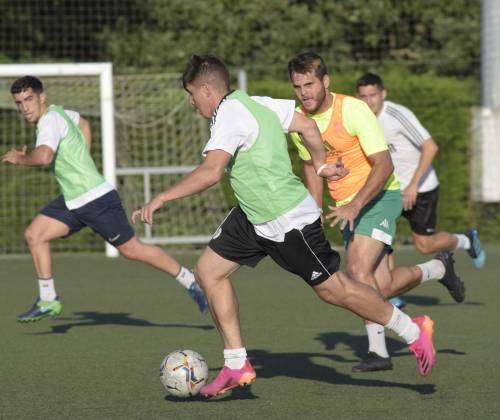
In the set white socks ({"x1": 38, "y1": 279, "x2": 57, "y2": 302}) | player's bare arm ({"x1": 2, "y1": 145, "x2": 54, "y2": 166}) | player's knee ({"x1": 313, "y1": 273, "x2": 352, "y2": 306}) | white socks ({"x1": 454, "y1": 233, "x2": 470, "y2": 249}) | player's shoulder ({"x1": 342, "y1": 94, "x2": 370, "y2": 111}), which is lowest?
white socks ({"x1": 38, "y1": 279, "x2": 57, "y2": 302})

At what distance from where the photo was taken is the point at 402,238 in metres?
16.2

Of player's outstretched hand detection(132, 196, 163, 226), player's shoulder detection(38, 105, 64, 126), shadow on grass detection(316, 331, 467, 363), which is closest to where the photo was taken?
player's outstretched hand detection(132, 196, 163, 226)

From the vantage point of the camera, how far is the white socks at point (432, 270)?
879 centimetres

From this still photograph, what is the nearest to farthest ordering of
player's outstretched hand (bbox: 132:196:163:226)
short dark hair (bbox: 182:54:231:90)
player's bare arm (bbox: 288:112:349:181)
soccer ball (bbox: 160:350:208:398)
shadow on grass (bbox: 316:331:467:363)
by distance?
player's outstretched hand (bbox: 132:196:163:226)
short dark hair (bbox: 182:54:231:90)
soccer ball (bbox: 160:350:208:398)
player's bare arm (bbox: 288:112:349:181)
shadow on grass (bbox: 316:331:467:363)

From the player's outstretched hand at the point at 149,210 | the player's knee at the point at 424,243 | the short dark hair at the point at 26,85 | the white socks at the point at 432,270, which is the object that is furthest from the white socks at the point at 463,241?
the player's outstretched hand at the point at 149,210

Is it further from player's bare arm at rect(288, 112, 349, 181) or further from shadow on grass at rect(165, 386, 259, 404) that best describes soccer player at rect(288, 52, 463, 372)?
shadow on grass at rect(165, 386, 259, 404)

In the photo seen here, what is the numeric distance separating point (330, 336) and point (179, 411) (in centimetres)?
266

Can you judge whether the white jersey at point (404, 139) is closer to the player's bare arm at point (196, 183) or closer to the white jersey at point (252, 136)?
the white jersey at point (252, 136)

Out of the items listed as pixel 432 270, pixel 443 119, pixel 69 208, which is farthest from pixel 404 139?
pixel 443 119

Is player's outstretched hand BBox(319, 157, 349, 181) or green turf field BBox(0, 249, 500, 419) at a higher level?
player's outstretched hand BBox(319, 157, 349, 181)

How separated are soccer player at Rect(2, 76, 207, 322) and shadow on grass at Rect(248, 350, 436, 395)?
149cm

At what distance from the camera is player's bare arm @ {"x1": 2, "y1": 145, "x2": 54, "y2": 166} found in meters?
8.68

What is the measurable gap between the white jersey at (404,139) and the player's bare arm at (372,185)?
8.52 ft

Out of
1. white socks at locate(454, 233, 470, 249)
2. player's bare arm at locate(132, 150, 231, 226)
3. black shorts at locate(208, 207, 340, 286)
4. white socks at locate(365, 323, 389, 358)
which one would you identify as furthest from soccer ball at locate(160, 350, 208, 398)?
white socks at locate(454, 233, 470, 249)
